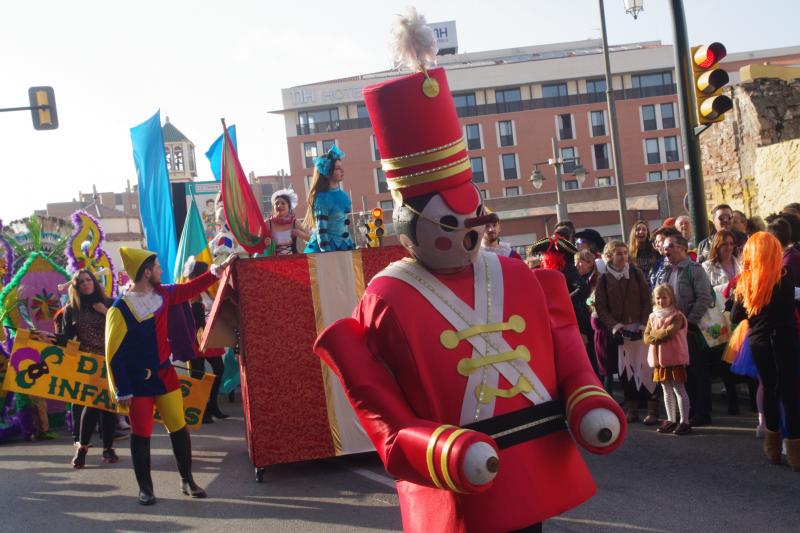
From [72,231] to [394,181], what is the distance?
8.80 m

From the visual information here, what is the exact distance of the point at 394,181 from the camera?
137 inches

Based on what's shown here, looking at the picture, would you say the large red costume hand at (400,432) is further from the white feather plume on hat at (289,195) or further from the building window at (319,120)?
the building window at (319,120)

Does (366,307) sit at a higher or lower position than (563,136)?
lower

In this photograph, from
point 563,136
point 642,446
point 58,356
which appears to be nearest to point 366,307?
point 642,446

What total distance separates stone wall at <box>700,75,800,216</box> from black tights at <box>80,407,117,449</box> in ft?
31.4

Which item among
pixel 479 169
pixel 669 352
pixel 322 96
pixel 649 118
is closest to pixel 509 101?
pixel 479 169

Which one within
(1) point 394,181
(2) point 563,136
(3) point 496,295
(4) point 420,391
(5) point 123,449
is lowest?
(5) point 123,449

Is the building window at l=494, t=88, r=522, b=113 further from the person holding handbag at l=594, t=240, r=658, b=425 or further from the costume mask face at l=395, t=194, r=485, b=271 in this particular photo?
the costume mask face at l=395, t=194, r=485, b=271

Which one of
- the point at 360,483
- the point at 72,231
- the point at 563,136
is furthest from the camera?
the point at 563,136

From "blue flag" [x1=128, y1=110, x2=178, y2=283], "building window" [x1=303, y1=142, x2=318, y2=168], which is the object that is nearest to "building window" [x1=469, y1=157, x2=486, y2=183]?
"building window" [x1=303, y1=142, x2=318, y2=168]

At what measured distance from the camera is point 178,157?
80.6m

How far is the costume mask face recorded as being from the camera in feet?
11.1

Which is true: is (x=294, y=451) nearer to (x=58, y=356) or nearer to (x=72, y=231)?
(x=58, y=356)

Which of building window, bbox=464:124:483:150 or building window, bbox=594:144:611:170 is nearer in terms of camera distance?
building window, bbox=594:144:611:170
